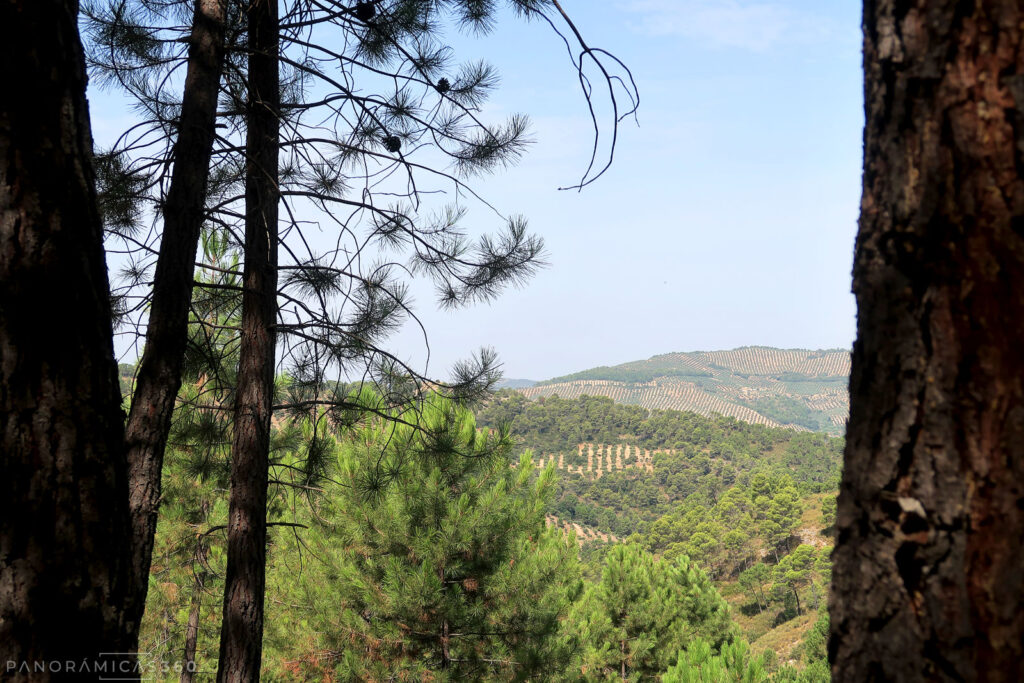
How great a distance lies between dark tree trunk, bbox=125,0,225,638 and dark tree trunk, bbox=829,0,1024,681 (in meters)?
1.71

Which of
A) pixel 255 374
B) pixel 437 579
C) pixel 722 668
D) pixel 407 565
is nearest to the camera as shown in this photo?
pixel 255 374

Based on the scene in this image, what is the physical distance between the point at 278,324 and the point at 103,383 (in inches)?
78.7

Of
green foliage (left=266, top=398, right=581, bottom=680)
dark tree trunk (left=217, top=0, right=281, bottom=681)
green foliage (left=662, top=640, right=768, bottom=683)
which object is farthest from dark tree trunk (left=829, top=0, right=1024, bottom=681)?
green foliage (left=662, top=640, right=768, bottom=683)

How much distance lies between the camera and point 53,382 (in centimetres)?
100

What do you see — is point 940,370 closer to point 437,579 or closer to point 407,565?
point 437,579

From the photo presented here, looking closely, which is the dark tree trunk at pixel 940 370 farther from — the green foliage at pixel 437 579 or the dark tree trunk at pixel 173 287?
the green foliage at pixel 437 579

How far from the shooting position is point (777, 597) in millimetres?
46312

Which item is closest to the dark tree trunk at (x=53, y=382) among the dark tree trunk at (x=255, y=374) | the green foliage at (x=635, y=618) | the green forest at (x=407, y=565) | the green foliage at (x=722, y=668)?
the dark tree trunk at (x=255, y=374)

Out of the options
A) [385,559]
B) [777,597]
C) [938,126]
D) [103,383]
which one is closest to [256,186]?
[103,383]

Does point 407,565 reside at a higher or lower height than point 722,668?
higher

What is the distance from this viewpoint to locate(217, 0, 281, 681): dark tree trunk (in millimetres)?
2629

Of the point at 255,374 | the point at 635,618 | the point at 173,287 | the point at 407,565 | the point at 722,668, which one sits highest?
the point at 173,287

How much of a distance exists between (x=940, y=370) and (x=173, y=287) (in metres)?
2.14

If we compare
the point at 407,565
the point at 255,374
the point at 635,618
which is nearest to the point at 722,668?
the point at 407,565
